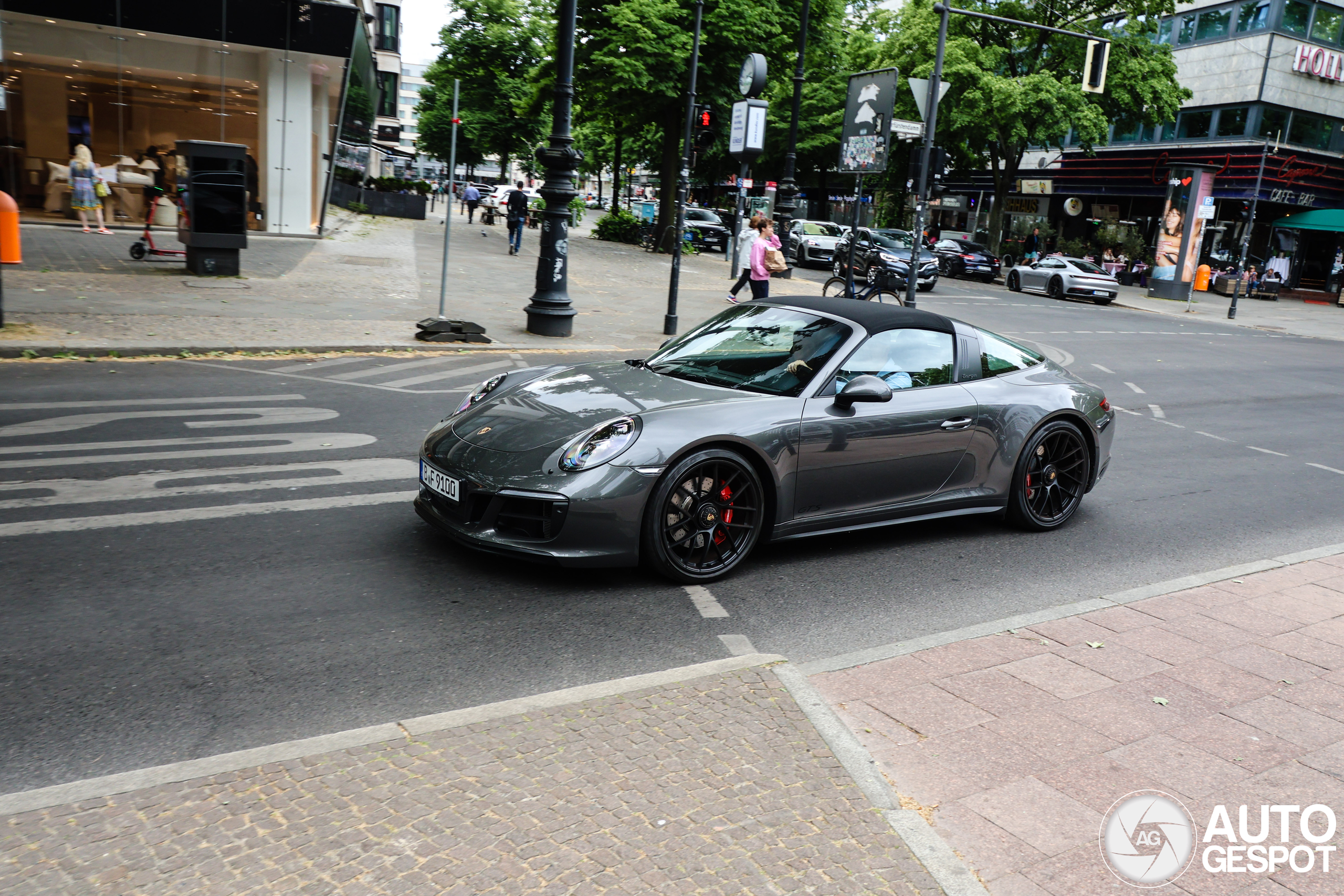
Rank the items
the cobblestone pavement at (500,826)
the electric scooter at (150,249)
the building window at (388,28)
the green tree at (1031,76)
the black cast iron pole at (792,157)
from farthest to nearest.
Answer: the building window at (388,28)
the green tree at (1031,76)
the black cast iron pole at (792,157)
the electric scooter at (150,249)
the cobblestone pavement at (500,826)

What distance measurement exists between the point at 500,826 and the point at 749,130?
23.5 meters

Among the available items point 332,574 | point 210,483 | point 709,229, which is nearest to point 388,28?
point 709,229

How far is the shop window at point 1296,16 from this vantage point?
130 feet

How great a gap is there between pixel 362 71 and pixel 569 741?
29.4 metres

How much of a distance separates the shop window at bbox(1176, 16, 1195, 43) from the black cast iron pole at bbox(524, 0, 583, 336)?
39.7 metres

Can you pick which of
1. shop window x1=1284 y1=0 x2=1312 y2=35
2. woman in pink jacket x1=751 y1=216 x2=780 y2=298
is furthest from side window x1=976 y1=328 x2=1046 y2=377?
shop window x1=1284 y1=0 x2=1312 y2=35

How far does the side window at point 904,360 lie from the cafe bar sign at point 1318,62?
42.8 metres

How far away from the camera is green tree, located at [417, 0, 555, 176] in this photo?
190 feet

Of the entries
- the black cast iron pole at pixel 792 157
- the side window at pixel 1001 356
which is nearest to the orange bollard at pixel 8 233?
the side window at pixel 1001 356

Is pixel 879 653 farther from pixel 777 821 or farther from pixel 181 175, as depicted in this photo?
pixel 181 175

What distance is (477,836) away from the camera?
2.84 m

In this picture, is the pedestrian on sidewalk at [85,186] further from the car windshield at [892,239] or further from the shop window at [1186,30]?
the shop window at [1186,30]

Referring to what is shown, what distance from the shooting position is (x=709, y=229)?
39219mm

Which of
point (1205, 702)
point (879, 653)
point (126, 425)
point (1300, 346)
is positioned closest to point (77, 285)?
point (126, 425)
